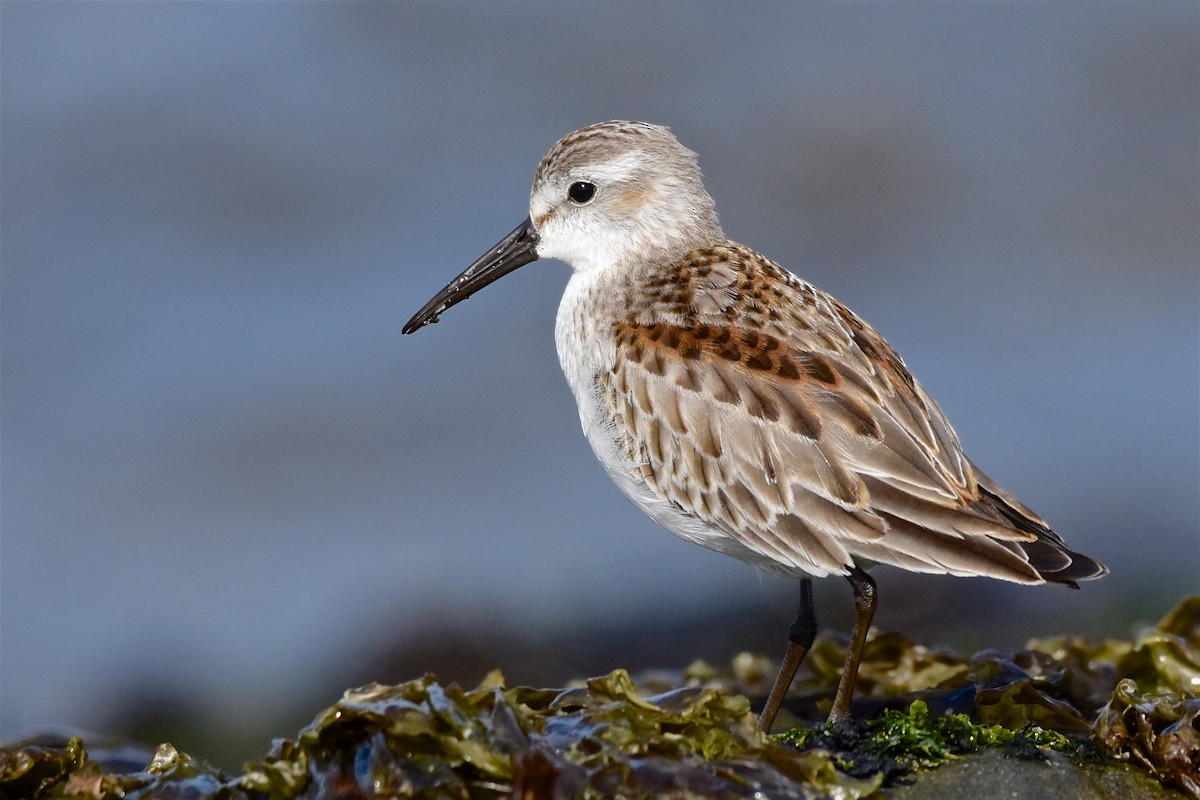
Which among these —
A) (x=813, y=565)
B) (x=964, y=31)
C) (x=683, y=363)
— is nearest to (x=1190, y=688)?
(x=813, y=565)

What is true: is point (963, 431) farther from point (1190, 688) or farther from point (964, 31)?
point (964, 31)

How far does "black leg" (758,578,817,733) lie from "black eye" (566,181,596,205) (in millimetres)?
1666

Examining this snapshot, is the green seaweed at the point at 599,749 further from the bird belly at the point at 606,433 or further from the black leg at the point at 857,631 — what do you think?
the bird belly at the point at 606,433

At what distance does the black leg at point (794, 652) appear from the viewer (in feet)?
15.1

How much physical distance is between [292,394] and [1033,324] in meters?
4.96

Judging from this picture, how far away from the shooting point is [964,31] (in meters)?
12.8

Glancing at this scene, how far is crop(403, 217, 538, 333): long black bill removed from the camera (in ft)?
18.4

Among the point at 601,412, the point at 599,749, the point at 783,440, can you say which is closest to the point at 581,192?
the point at 601,412

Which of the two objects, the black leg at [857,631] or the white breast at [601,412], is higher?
the white breast at [601,412]

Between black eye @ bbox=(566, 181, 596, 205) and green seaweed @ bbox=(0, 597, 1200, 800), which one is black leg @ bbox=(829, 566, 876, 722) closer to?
green seaweed @ bbox=(0, 597, 1200, 800)

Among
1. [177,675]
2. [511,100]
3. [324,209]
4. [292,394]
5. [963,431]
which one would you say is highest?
[511,100]

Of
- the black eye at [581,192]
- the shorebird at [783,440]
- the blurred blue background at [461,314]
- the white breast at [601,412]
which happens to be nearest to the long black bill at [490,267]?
the black eye at [581,192]

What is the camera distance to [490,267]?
568 cm

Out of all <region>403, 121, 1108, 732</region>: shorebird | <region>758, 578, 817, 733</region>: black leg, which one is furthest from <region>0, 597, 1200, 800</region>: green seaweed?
<region>758, 578, 817, 733</region>: black leg
